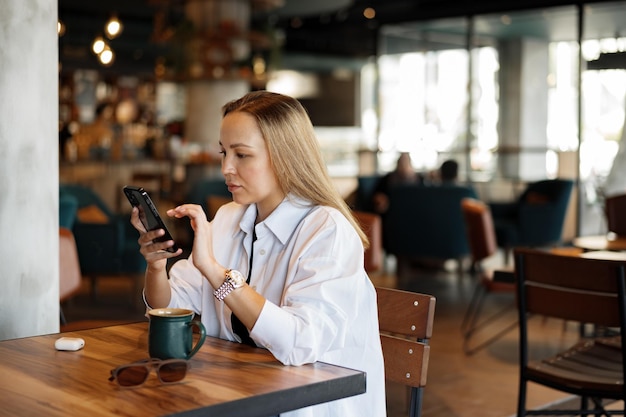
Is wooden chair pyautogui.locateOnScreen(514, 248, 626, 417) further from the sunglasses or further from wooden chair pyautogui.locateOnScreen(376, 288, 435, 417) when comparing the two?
the sunglasses

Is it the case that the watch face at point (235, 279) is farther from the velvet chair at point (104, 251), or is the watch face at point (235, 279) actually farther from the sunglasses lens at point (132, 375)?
the velvet chair at point (104, 251)

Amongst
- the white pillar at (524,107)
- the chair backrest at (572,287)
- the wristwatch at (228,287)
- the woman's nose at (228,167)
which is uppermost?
the white pillar at (524,107)

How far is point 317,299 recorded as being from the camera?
208cm

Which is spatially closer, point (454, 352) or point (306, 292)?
point (306, 292)

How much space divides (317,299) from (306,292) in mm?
29

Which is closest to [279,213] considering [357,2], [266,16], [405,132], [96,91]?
[405,132]

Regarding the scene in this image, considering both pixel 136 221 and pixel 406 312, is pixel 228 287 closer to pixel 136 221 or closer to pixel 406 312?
pixel 136 221

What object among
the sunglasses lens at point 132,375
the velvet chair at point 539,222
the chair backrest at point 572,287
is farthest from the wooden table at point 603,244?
the velvet chair at point 539,222

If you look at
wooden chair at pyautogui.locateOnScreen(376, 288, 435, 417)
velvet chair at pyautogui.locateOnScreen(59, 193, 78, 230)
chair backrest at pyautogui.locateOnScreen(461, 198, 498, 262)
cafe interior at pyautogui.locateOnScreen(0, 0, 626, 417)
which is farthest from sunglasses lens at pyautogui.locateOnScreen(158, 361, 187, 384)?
chair backrest at pyautogui.locateOnScreen(461, 198, 498, 262)

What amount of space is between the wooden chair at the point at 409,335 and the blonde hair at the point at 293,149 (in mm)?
254

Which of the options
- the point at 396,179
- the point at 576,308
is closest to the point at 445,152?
the point at 396,179

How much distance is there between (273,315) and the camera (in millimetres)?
2021

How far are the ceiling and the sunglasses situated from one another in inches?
358

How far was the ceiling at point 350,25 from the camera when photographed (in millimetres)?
11094
